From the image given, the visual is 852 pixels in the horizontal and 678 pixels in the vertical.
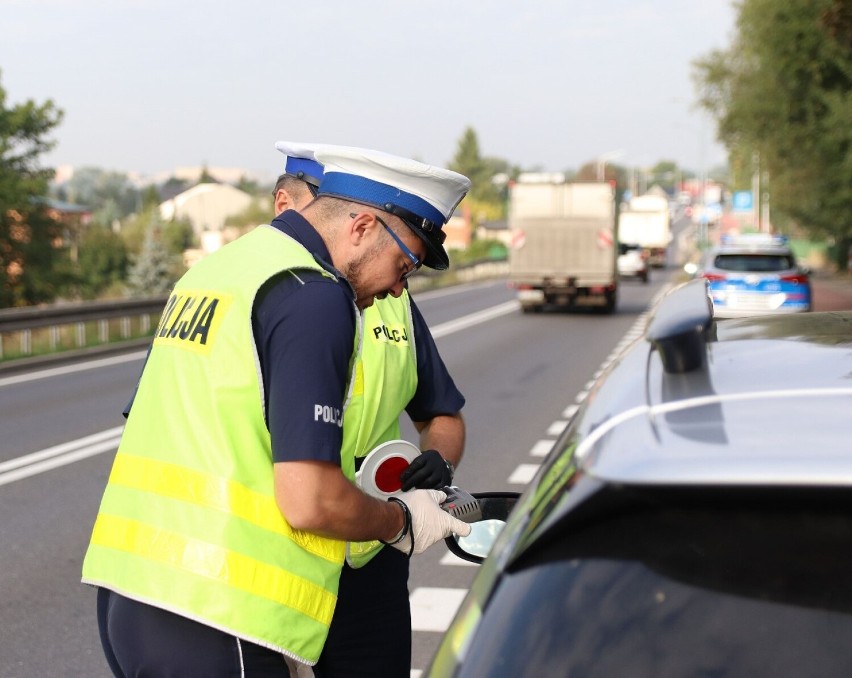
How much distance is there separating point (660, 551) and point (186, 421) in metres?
1.04

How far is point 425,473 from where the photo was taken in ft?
9.34

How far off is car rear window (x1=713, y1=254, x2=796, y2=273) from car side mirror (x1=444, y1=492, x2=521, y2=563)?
1935 cm

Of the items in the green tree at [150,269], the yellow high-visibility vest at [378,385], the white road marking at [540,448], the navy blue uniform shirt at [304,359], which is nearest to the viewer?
the navy blue uniform shirt at [304,359]

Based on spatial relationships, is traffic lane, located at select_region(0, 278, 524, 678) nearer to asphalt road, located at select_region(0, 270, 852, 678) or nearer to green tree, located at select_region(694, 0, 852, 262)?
asphalt road, located at select_region(0, 270, 852, 678)

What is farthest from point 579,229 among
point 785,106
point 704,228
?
point 704,228

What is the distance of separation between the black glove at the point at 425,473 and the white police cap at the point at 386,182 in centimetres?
49

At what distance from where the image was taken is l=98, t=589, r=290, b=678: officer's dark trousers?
2420 millimetres

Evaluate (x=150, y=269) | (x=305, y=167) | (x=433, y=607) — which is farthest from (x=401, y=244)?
(x=150, y=269)

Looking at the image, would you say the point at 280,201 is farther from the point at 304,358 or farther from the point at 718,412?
the point at 718,412

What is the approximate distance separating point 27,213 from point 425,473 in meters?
46.8

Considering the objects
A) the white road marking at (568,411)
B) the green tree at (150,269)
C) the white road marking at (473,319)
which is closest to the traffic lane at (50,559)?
the white road marking at (568,411)

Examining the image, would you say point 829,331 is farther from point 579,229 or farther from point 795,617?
point 579,229

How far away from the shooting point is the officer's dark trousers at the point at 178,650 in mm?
2420

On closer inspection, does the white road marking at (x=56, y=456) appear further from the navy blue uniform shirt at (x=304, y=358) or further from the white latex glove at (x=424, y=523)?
the navy blue uniform shirt at (x=304, y=358)
